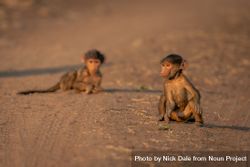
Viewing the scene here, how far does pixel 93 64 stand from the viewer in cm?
1238

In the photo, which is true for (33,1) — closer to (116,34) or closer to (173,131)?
(116,34)

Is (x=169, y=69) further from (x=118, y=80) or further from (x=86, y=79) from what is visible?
(x=118, y=80)

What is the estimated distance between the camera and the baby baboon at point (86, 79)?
1227 centimetres

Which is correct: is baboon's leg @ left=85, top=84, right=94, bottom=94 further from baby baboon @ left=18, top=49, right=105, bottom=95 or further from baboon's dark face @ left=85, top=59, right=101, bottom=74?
baboon's dark face @ left=85, top=59, right=101, bottom=74

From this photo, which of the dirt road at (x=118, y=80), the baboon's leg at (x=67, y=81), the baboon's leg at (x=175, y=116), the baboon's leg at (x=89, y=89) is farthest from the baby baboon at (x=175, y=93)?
the baboon's leg at (x=67, y=81)

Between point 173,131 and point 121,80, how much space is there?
4854 millimetres

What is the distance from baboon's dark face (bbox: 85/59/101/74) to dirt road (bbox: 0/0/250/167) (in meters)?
0.46

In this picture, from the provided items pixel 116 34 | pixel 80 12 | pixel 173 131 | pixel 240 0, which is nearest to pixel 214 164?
pixel 173 131

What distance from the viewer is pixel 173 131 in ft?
30.5

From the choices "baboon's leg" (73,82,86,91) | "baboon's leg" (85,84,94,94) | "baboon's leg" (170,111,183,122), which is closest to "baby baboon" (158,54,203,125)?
"baboon's leg" (170,111,183,122)

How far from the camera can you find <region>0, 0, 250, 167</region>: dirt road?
27.5 feet

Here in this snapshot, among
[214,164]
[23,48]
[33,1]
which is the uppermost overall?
[33,1]

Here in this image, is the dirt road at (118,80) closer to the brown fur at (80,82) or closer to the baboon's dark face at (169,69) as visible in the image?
the brown fur at (80,82)

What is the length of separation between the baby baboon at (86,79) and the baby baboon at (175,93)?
2712 millimetres
